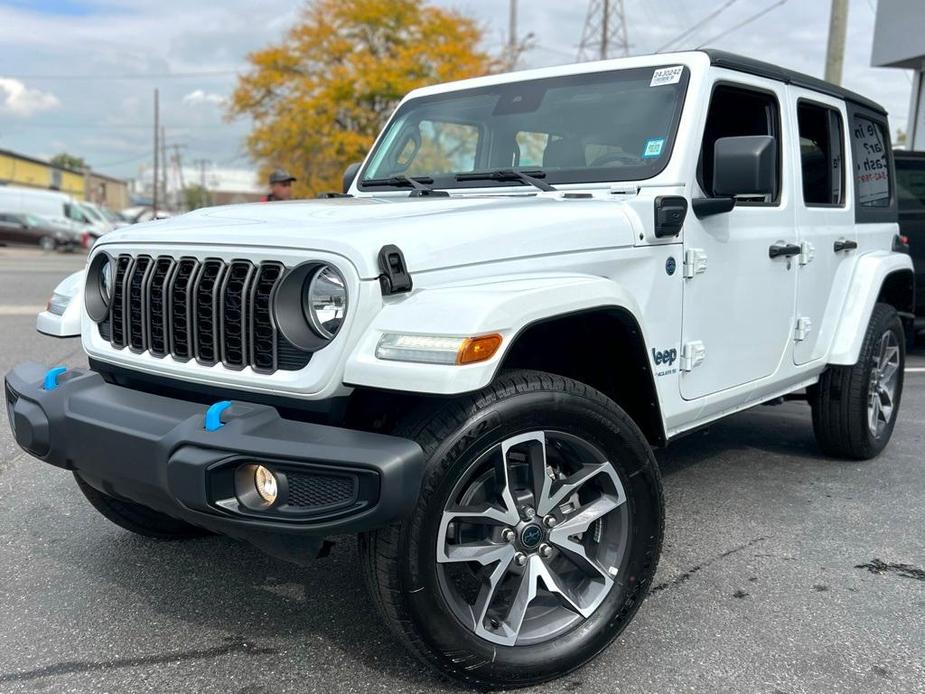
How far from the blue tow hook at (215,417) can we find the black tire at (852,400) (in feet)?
11.1

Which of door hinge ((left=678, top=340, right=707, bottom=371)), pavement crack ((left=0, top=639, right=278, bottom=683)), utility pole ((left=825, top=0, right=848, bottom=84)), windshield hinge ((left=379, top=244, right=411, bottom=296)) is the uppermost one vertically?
utility pole ((left=825, top=0, right=848, bottom=84))

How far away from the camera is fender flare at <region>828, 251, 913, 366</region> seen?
4.24 metres

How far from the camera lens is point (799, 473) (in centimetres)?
458

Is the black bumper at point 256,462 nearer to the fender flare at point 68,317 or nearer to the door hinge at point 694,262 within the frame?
the fender flare at point 68,317

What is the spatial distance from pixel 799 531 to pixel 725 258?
4.29ft

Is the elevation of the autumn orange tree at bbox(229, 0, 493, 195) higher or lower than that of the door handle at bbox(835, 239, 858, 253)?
higher

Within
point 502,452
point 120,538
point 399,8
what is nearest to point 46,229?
point 399,8

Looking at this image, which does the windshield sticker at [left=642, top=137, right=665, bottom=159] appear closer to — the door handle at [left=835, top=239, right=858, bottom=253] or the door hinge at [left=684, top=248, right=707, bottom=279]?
the door hinge at [left=684, top=248, right=707, bottom=279]

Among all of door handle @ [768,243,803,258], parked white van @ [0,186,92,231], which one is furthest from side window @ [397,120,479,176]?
parked white van @ [0,186,92,231]

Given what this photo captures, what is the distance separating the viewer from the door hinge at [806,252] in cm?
388

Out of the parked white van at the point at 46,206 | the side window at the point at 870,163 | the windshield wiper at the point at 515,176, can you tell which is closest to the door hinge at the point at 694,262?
the windshield wiper at the point at 515,176

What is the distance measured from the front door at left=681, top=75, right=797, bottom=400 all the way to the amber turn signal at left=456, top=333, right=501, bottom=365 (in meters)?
1.22

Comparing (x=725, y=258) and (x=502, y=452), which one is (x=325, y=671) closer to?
(x=502, y=452)

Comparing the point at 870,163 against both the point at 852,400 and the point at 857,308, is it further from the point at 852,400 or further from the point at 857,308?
the point at 852,400
